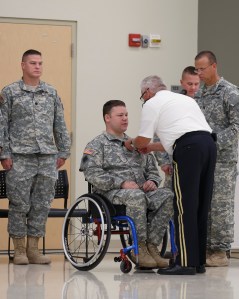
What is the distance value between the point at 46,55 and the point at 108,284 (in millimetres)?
3546

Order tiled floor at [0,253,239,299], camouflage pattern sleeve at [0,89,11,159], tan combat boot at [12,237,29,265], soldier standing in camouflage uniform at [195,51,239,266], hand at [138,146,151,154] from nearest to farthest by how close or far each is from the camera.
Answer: tiled floor at [0,253,239,299], hand at [138,146,151,154], soldier standing in camouflage uniform at [195,51,239,266], camouflage pattern sleeve at [0,89,11,159], tan combat boot at [12,237,29,265]

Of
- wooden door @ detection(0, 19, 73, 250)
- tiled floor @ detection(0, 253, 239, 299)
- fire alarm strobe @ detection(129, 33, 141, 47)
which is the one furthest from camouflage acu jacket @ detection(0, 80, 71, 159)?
fire alarm strobe @ detection(129, 33, 141, 47)

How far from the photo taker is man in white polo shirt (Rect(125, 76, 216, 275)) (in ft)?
17.8

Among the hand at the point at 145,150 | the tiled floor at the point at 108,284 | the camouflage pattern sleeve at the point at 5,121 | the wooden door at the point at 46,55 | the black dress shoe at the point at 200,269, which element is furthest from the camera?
the wooden door at the point at 46,55

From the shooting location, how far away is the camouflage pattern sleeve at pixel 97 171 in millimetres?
5773

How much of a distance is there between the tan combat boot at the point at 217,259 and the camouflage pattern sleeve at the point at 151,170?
75 cm

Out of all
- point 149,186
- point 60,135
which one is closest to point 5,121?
point 60,135

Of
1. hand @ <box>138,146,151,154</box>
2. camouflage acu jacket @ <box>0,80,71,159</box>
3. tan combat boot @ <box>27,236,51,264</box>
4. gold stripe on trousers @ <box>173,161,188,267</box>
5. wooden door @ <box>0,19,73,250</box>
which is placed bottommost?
tan combat boot @ <box>27,236,51,264</box>

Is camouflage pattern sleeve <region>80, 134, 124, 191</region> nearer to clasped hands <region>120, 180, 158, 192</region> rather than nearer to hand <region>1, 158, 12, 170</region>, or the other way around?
clasped hands <region>120, 180, 158, 192</region>

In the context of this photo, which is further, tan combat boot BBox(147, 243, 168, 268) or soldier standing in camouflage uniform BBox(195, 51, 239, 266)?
soldier standing in camouflage uniform BBox(195, 51, 239, 266)

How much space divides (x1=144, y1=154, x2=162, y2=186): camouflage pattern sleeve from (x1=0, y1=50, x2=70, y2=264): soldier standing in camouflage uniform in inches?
31.6

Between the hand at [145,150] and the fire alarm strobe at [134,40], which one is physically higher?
the fire alarm strobe at [134,40]

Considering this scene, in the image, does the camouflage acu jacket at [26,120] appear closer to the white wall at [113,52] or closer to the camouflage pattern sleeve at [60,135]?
the camouflage pattern sleeve at [60,135]

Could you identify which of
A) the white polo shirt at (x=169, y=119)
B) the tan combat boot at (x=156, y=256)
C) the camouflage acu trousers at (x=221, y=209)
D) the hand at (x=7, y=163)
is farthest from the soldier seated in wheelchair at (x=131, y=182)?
the hand at (x=7, y=163)
